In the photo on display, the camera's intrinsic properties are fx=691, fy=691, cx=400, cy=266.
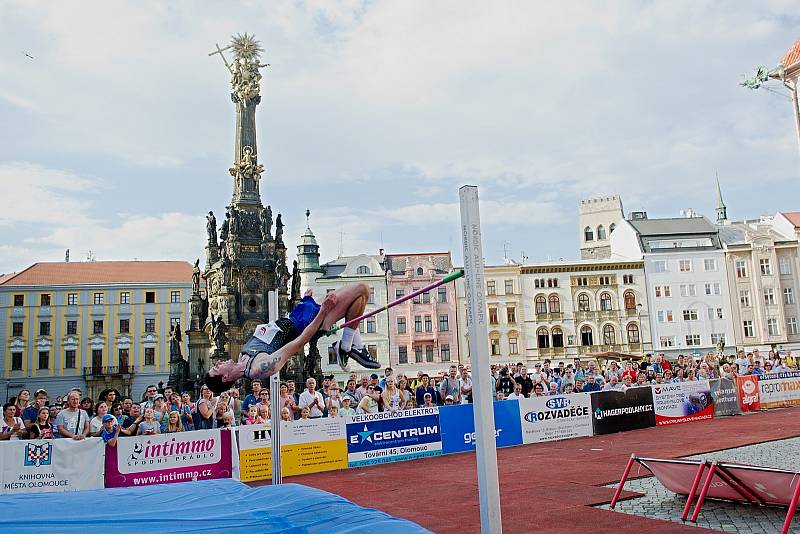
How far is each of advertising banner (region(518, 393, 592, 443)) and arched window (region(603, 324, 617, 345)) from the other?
45.1 meters

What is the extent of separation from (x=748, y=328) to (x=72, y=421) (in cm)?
6366

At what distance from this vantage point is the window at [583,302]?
6494 centimetres

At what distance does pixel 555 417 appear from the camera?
69.4ft

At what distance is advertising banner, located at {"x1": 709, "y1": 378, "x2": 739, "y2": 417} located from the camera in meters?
25.4

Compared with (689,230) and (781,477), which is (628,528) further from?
(689,230)

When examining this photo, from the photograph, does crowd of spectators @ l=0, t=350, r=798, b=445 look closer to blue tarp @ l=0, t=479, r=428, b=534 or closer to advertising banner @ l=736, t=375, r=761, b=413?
advertising banner @ l=736, t=375, r=761, b=413

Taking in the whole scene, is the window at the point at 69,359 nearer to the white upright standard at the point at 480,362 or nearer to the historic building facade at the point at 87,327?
the historic building facade at the point at 87,327

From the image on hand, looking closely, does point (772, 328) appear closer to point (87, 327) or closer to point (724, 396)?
point (724, 396)

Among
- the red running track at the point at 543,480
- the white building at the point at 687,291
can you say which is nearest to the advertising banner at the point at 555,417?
the red running track at the point at 543,480

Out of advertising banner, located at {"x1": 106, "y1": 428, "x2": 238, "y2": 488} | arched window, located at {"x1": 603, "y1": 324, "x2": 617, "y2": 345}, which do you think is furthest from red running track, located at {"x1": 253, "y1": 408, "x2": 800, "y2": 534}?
arched window, located at {"x1": 603, "y1": 324, "x2": 617, "y2": 345}

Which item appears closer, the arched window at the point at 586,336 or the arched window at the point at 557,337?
the arched window at the point at 557,337

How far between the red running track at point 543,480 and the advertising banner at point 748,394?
2922 millimetres

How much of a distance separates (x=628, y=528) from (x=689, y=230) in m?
61.8

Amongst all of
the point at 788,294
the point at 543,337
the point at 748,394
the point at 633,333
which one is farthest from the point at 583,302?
the point at 748,394
